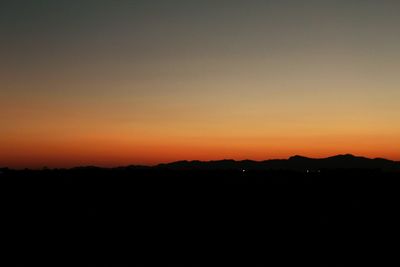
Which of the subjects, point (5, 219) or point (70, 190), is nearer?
point (5, 219)

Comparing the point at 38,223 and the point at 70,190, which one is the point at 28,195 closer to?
the point at 70,190

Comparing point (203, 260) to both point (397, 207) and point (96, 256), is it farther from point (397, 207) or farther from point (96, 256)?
point (397, 207)

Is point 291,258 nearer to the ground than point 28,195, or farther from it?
nearer to the ground

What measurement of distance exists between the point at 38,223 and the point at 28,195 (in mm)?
15990

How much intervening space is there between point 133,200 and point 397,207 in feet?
68.6

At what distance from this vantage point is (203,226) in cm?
3130

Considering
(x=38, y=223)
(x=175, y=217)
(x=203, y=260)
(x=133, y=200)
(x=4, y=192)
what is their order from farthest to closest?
(x=4, y=192), (x=133, y=200), (x=175, y=217), (x=38, y=223), (x=203, y=260)

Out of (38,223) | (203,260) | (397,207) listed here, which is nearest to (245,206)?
(397,207)

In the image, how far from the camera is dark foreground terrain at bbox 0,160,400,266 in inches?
939

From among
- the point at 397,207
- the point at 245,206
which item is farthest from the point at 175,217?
the point at 397,207

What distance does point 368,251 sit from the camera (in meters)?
24.6

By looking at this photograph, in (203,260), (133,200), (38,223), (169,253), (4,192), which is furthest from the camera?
(4,192)

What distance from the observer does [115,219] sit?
111 ft

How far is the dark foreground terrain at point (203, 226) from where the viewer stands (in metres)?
23.9
